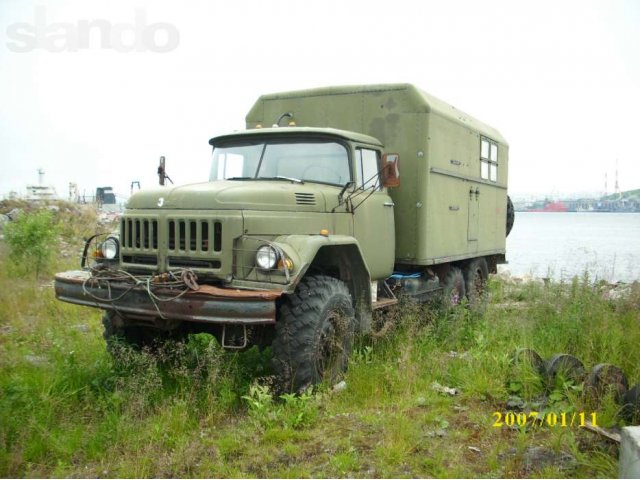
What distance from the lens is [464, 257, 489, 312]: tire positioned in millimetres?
9133

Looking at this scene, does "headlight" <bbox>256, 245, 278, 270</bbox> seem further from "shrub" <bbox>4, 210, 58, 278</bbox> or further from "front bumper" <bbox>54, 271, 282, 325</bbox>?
"shrub" <bbox>4, 210, 58, 278</bbox>

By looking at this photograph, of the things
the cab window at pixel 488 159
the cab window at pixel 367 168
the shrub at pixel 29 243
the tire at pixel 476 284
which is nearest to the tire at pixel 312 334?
the cab window at pixel 367 168

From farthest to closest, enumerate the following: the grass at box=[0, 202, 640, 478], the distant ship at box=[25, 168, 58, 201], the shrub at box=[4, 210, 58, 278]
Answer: the distant ship at box=[25, 168, 58, 201]
the shrub at box=[4, 210, 58, 278]
the grass at box=[0, 202, 640, 478]

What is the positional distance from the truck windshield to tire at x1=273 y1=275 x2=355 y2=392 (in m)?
1.38

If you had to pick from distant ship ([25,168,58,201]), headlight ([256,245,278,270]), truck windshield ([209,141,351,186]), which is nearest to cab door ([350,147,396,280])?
truck windshield ([209,141,351,186])

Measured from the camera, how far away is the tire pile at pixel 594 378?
4480 millimetres

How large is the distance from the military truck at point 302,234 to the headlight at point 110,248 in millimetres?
12

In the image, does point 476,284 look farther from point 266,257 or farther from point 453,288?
point 266,257

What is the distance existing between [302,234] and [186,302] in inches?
55.1

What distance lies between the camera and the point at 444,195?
7953 millimetres

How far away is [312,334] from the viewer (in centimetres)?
502

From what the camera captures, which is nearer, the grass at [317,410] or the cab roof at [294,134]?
the grass at [317,410]

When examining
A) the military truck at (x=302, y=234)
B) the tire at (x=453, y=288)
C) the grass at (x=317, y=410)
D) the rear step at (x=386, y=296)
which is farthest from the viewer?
the tire at (x=453, y=288)

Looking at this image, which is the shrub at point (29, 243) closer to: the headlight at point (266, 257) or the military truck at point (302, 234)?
the military truck at point (302, 234)
